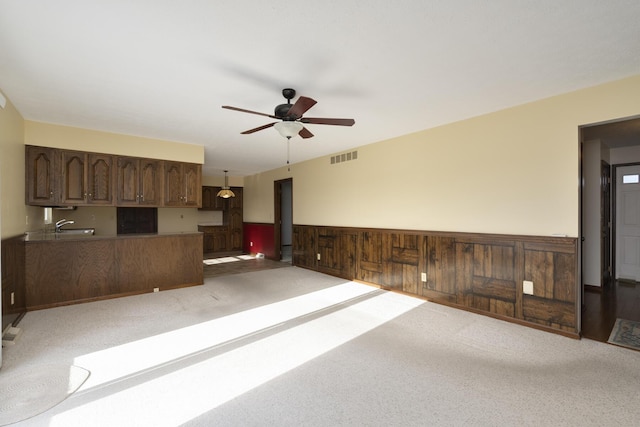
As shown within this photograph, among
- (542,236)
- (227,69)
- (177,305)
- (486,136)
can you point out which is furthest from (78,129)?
(542,236)

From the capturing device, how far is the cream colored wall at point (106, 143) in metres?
3.88

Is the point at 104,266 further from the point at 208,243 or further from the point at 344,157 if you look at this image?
the point at 208,243

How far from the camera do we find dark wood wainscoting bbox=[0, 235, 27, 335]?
2811 mm

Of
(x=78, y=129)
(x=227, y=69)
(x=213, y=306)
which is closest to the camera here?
(x=227, y=69)

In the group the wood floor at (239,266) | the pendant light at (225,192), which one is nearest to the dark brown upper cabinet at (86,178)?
the wood floor at (239,266)

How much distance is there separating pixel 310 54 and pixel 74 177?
4070 mm

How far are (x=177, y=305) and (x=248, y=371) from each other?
2122 mm

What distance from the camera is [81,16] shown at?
1.79 metres

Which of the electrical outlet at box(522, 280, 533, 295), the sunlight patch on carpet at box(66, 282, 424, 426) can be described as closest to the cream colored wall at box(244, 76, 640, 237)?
the electrical outlet at box(522, 280, 533, 295)

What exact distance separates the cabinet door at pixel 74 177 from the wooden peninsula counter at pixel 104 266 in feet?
1.86

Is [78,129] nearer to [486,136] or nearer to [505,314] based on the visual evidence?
[486,136]

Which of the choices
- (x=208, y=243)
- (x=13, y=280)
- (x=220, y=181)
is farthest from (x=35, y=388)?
(x=220, y=181)

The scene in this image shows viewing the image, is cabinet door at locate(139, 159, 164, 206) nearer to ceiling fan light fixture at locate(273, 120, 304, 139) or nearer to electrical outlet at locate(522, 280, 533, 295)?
ceiling fan light fixture at locate(273, 120, 304, 139)

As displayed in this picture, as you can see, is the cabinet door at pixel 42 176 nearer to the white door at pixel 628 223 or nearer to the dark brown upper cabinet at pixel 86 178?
the dark brown upper cabinet at pixel 86 178
